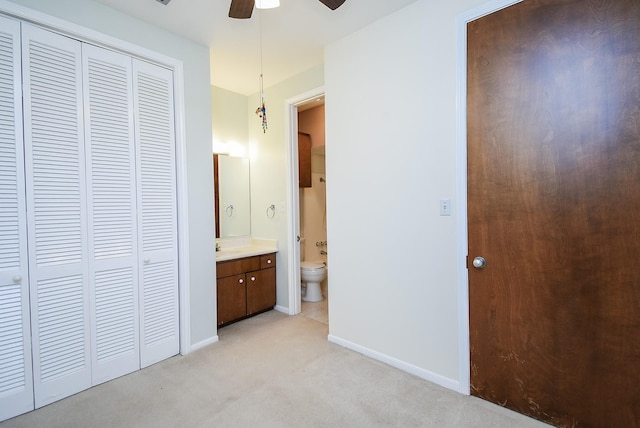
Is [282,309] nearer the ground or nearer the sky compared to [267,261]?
nearer the ground

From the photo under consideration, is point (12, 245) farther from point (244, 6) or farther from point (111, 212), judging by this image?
point (244, 6)

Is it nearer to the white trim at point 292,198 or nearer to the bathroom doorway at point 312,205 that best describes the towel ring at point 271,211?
the white trim at point 292,198

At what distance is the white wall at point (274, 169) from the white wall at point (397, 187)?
81 cm

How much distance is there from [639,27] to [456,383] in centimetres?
211

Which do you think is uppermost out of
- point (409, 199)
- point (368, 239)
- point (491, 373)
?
point (409, 199)

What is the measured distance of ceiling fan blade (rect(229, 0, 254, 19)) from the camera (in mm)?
1806

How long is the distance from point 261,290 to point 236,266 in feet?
1.51

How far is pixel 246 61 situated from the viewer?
2820 millimetres

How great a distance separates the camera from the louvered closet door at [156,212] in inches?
87.8

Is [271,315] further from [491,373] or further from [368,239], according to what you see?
[491,373]

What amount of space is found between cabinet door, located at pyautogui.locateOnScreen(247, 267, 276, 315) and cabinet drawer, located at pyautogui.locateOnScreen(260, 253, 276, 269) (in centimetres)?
5

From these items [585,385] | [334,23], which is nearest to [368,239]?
[585,385]

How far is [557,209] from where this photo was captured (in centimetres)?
157

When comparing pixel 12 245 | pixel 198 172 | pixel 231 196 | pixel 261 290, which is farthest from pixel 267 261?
pixel 12 245
